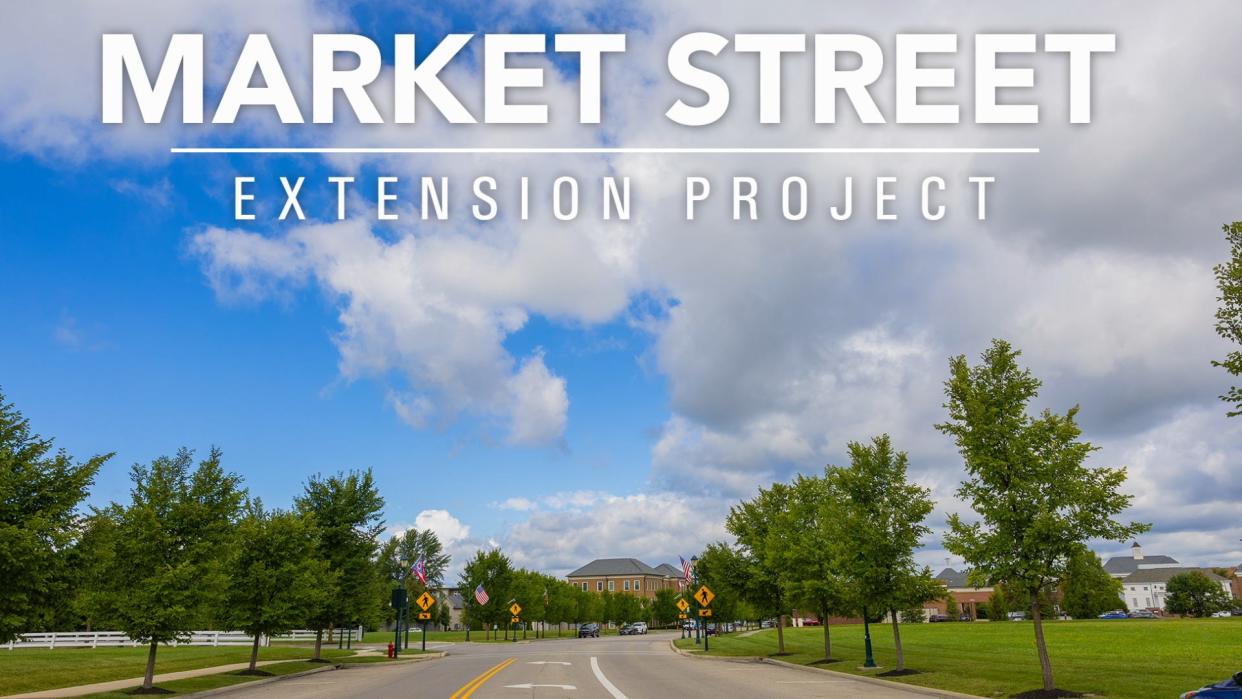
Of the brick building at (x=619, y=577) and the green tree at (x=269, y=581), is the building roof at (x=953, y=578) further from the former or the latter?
the green tree at (x=269, y=581)

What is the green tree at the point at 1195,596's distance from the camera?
11325cm

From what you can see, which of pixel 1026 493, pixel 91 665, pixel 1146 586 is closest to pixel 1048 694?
pixel 1026 493

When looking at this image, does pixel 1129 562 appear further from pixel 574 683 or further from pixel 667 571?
pixel 574 683

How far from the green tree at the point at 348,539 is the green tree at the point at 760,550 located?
17.7 m

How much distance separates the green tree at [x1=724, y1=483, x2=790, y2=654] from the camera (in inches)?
1537

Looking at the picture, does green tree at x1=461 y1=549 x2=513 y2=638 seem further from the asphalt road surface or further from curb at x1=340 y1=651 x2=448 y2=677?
the asphalt road surface

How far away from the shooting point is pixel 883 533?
27.9 metres

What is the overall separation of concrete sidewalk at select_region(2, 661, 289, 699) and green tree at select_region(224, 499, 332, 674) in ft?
6.33

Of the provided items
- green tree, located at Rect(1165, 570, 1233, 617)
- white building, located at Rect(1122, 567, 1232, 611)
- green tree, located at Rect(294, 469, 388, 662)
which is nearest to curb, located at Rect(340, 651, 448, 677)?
green tree, located at Rect(294, 469, 388, 662)

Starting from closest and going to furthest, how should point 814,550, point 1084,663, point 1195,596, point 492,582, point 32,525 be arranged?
point 32,525, point 1084,663, point 814,550, point 492,582, point 1195,596

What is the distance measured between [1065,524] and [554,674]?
1665cm

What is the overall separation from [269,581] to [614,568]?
15172 centimetres

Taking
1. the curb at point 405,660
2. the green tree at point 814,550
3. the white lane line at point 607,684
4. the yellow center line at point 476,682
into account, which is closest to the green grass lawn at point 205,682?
the curb at point 405,660

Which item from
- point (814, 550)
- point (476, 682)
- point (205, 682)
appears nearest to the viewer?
point (476, 682)
